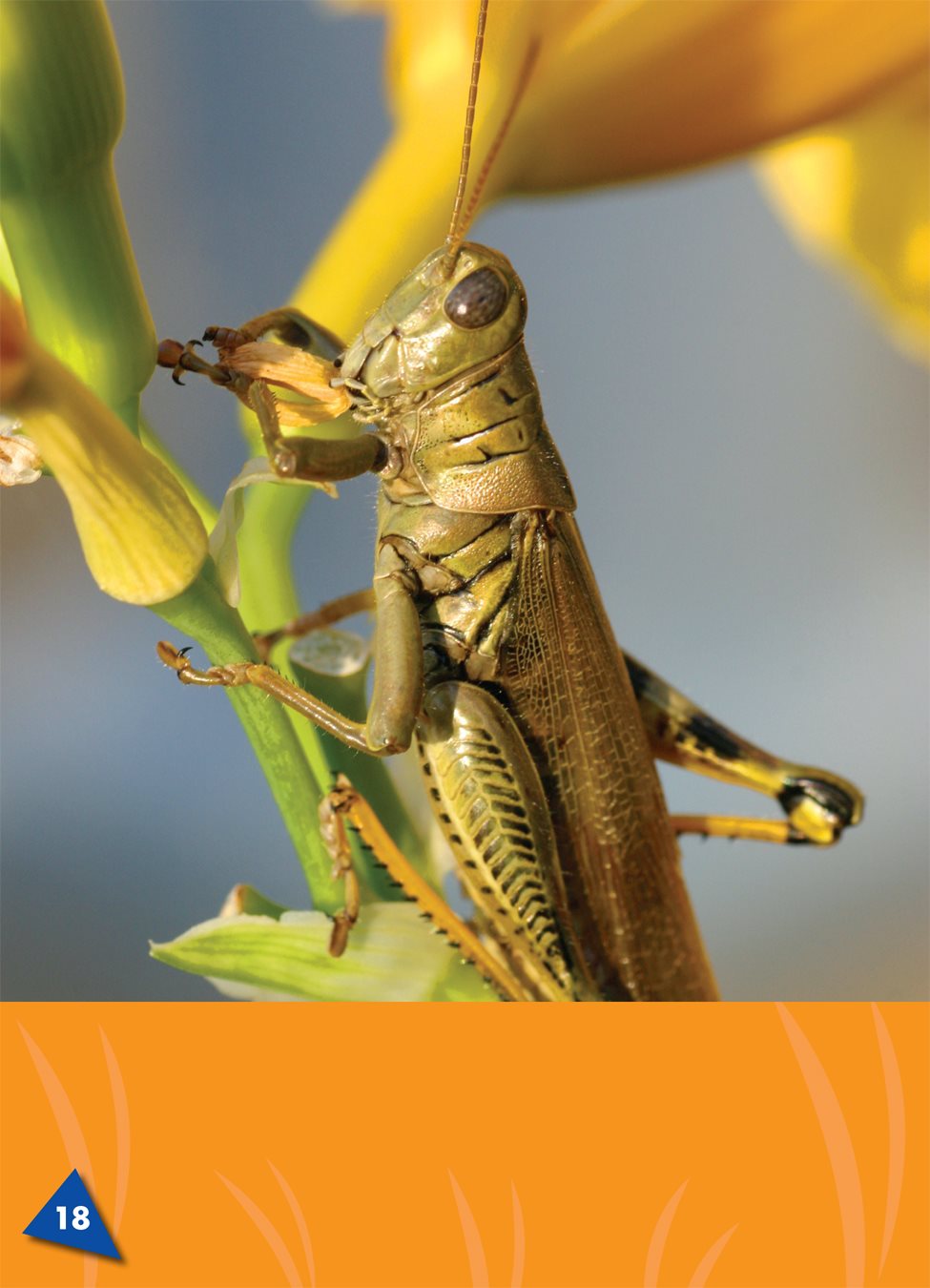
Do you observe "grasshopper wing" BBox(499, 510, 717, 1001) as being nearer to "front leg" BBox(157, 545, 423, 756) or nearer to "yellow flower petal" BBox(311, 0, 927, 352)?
"front leg" BBox(157, 545, 423, 756)

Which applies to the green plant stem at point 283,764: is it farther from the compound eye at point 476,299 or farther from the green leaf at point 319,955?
the compound eye at point 476,299

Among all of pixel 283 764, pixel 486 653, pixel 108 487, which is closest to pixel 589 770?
pixel 486 653

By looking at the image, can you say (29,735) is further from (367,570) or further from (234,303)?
(234,303)

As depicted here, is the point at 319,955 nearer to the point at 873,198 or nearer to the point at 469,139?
the point at 469,139

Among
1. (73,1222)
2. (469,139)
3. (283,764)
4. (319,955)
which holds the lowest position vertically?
(73,1222)

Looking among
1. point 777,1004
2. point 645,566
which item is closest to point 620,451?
point 645,566

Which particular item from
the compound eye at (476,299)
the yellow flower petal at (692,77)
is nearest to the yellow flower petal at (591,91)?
the yellow flower petal at (692,77)
